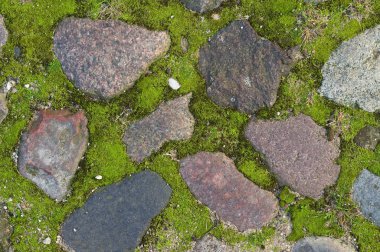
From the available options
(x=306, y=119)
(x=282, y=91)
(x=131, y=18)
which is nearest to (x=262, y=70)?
(x=282, y=91)

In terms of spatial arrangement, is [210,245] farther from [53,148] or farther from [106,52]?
[106,52]

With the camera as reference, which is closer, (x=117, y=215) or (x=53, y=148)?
(x=53, y=148)

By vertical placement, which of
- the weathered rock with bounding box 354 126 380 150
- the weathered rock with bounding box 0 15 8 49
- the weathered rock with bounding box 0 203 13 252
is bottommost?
the weathered rock with bounding box 0 203 13 252

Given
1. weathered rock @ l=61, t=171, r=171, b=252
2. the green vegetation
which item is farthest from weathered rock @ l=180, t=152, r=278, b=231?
weathered rock @ l=61, t=171, r=171, b=252

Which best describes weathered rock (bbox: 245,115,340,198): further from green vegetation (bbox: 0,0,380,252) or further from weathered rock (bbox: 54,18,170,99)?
weathered rock (bbox: 54,18,170,99)

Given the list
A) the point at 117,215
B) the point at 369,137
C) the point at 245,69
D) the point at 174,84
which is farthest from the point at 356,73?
the point at 117,215

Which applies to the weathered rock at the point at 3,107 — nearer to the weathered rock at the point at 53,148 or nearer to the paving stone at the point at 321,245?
the weathered rock at the point at 53,148
